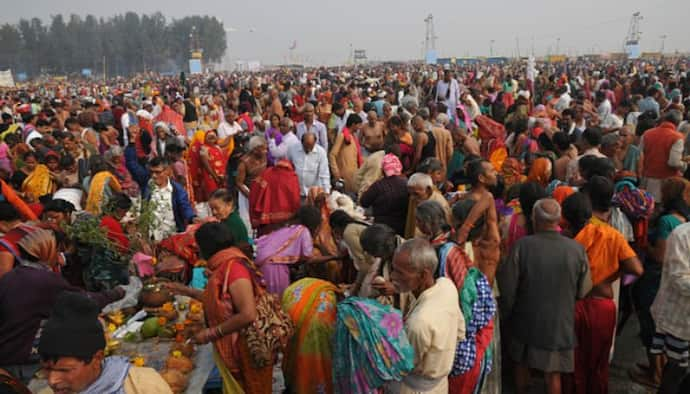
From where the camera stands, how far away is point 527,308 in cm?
344

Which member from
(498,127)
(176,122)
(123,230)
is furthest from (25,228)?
(176,122)

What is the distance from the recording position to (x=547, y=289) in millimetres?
3357

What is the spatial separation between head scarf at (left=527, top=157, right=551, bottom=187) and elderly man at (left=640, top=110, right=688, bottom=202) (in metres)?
1.74

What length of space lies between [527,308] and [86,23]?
138 m

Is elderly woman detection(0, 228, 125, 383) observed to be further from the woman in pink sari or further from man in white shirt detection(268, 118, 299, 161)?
man in white shirt detection(268, 118, 299, 161)

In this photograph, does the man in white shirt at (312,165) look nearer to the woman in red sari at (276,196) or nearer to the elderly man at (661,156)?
the woman in red sari at (276,196)

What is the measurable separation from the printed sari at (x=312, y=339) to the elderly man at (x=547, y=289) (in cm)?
122

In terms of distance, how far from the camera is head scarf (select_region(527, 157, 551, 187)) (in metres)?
5.31

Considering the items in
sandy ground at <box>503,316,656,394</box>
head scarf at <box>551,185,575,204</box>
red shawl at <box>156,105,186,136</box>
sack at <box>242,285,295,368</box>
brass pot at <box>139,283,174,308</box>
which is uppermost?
red shawl at <box>156,105,186,136</box>

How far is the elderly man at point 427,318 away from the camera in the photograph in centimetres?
259

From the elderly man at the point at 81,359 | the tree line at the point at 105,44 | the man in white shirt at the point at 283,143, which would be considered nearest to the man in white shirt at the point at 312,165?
the man in white shirt at the point at 283,143

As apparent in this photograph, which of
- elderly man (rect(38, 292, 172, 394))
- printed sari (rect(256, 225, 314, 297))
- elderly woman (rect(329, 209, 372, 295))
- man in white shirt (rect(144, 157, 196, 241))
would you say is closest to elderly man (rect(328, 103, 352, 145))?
man in white shirt (rect(144, 157, 196, 241))

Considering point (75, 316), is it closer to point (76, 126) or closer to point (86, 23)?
point (76, 126)

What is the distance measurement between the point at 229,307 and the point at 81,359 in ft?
3.11
